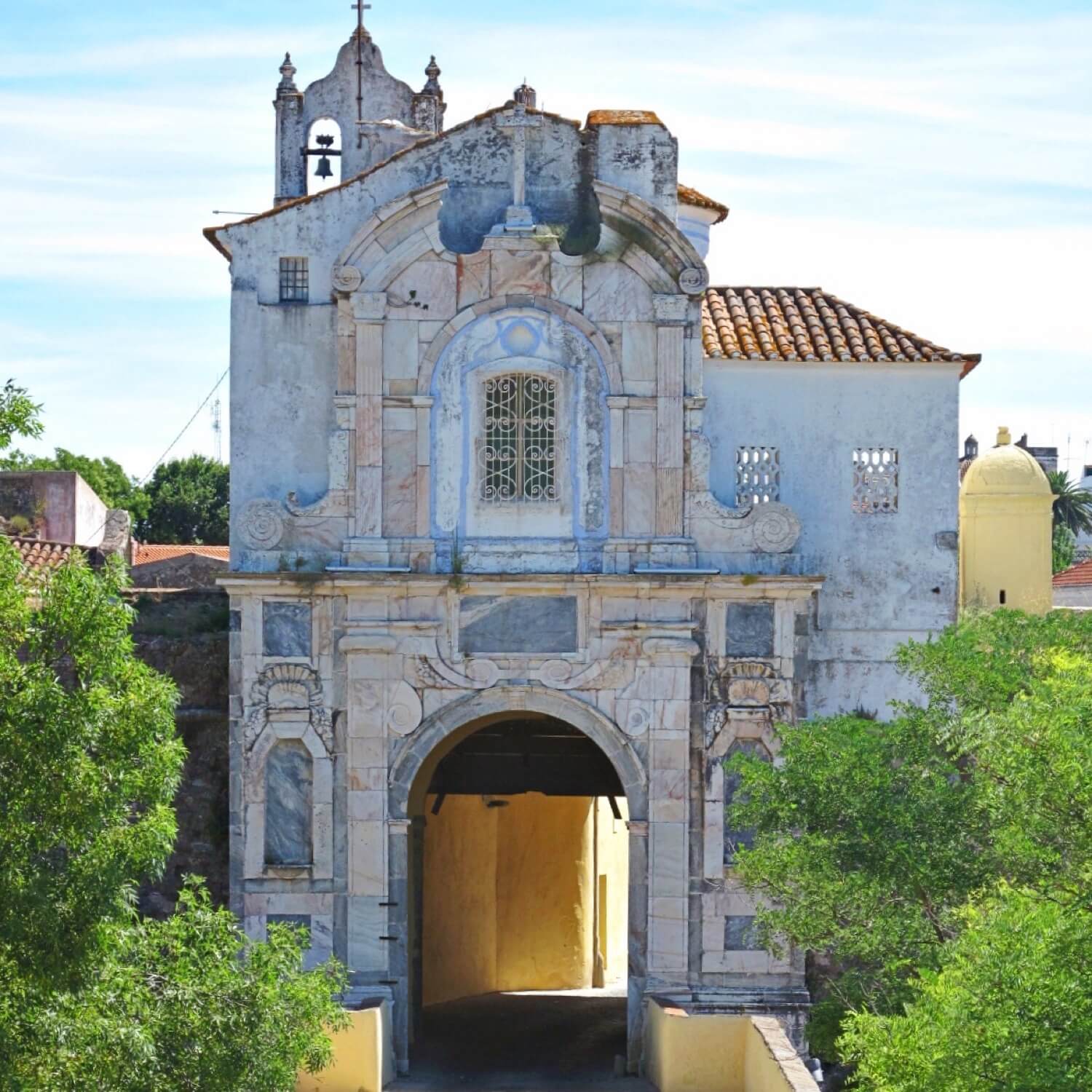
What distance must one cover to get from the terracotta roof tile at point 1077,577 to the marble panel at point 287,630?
78.0 ft

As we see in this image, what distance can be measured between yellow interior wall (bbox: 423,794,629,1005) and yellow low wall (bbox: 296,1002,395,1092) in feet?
27.5

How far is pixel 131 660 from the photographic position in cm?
1828

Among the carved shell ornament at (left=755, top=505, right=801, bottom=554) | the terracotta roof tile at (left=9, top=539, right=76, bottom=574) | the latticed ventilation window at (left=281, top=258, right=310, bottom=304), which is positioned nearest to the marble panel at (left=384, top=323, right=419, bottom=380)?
the latticed ventilation window at (left=281, top=258, right=310, bottom=304)

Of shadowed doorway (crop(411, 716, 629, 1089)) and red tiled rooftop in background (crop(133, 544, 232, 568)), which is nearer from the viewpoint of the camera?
shadowed doorway (crop(411, 716, 629, 1089))

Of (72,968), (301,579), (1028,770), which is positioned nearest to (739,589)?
(301,579)

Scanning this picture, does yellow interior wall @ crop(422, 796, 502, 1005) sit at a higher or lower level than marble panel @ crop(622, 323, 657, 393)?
lower

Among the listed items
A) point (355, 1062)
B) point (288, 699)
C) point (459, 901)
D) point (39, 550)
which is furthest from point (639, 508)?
point (39, 550)

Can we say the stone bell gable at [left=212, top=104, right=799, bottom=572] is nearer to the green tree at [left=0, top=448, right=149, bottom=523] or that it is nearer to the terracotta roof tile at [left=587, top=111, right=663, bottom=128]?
the terracotta roof tile at [left=587, top=111, right=663, bottom=128]

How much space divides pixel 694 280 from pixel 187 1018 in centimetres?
1105

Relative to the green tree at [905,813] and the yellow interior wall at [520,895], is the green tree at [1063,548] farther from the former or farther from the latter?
the green tree at [905,813]

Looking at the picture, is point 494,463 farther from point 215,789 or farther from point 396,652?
point 215,789

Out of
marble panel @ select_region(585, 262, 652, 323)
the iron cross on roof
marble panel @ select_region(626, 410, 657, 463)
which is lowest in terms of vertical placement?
marble panel @ select_region(626, 410, 657, 463)

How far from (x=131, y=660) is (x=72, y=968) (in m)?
2.57

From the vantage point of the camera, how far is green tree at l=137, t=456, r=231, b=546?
7175cm
